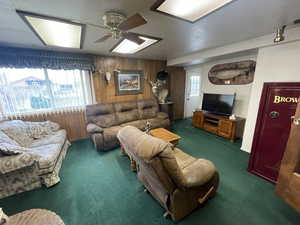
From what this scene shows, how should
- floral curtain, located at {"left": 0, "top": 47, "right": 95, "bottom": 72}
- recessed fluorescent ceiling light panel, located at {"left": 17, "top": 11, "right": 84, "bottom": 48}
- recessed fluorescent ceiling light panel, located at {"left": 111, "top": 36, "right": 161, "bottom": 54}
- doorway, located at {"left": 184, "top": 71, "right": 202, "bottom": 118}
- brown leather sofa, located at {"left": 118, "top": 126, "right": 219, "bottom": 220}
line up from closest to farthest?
brown leather sofa, located at {"left": 118, "top": 126, "right": 219, "bottom": 220} < recessed fluorescent ceiling light panel, located at {"left": 17, "top": 11, "right": 84, "bottom": 48} < recessed fluorescent ceiling light panel, located at {"left": 111, "top": 36, "right": 161, "bottom": 54} < floral curtain, located at {"left": 0, "top": 47, "right": 95, "bottom": 72} < doorway, located at {"left": 184, "top": 71, "right": 202, "bottom": 118}

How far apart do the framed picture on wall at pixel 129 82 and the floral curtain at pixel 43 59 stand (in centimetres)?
79

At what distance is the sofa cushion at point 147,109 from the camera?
3.81 meters

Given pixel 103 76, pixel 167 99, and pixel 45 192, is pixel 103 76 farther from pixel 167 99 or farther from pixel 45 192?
pixel 45 192

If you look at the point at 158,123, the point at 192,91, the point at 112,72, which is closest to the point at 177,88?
the point at 192,91

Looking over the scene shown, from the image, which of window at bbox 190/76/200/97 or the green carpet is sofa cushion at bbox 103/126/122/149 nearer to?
the green carpet

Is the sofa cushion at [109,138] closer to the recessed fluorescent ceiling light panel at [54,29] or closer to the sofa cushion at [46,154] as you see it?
the sofa cushion at [46,154]

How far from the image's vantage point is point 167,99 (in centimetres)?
472

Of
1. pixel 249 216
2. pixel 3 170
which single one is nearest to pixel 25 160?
pixel 3 170

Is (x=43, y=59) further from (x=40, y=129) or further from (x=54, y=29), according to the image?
(x=40, y=129)

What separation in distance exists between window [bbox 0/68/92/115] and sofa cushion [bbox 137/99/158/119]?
1507mm

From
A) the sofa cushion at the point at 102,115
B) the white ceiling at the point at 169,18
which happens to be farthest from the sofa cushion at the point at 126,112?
the white ceiling at the point at 169,18

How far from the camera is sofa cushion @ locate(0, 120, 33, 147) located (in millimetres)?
2131

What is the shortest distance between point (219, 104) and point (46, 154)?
4.07 m

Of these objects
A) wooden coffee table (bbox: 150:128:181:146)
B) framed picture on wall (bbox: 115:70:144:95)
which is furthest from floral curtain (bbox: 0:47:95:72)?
wooden coffee table (bbox: 150:128:181:146)
